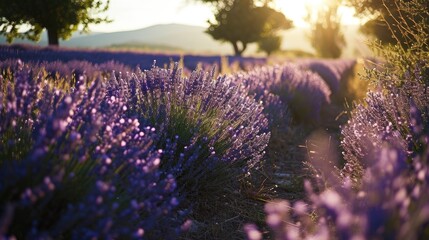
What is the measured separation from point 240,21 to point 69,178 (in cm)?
3532

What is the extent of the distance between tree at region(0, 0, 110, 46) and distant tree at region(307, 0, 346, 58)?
27.5 m

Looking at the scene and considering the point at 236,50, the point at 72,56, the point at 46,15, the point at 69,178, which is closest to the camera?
the point at 69,178

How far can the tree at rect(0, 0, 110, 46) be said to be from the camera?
14188mm

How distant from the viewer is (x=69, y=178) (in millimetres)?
1676

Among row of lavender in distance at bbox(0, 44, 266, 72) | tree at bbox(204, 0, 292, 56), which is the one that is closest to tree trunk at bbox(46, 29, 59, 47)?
row of lavender in distance at bbox(0, 44, 266, 72)

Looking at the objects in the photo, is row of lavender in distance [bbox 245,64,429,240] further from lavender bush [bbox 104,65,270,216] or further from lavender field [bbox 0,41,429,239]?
lavender bush [bbox 104,65,270,216]

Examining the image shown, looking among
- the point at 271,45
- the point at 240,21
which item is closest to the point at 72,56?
the point at 240,21

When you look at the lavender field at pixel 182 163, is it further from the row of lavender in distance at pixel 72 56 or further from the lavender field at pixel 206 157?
the row of lavender in distance at pixel 72 56

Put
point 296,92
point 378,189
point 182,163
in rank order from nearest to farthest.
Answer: point 378,189 → point 182,163 → point 296,92

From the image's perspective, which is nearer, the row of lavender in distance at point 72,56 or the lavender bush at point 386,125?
the lavender bush at point 386,125

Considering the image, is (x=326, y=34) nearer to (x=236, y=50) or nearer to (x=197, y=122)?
(x=236, y=50)

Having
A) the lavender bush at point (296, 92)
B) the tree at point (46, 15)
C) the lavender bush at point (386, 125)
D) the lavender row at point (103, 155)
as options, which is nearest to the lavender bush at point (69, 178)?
the lavender row at point (103, 155)

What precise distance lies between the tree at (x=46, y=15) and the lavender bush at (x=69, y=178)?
38.7 ft

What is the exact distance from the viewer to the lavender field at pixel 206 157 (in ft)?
4.55
